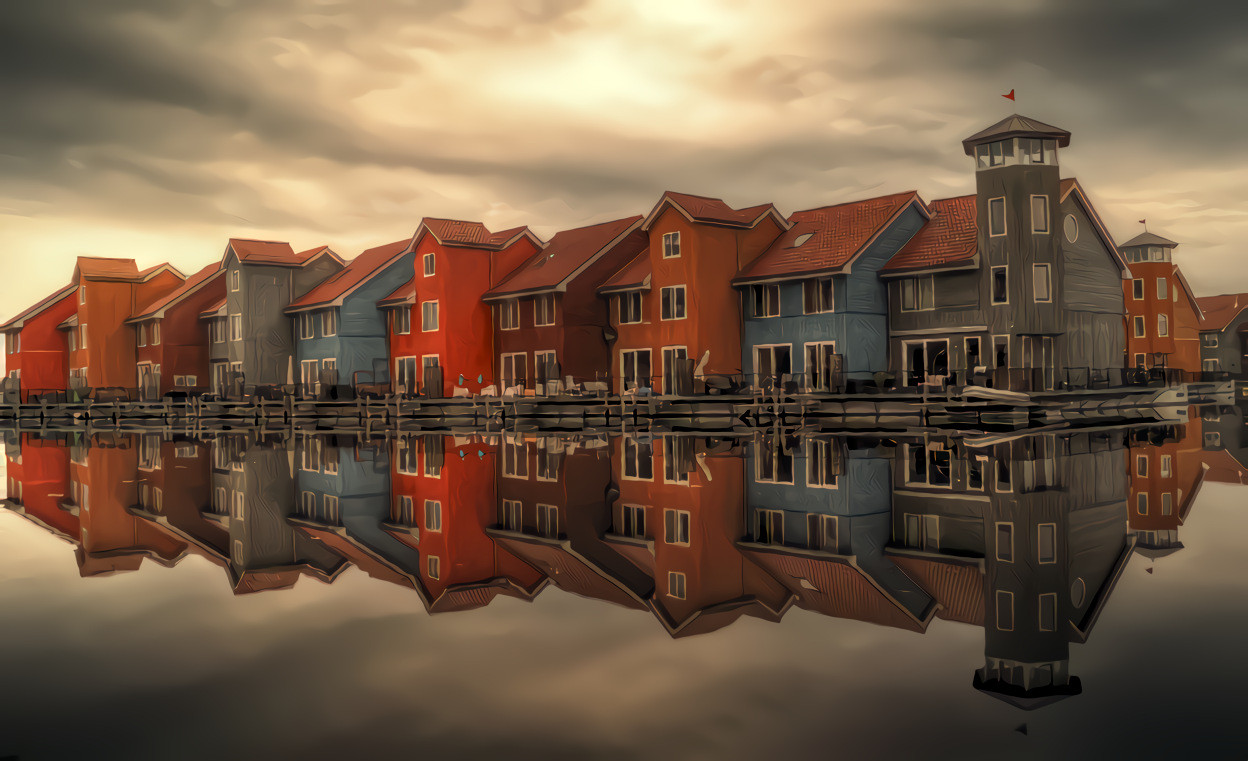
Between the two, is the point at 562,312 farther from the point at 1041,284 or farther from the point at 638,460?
the point at 638,460

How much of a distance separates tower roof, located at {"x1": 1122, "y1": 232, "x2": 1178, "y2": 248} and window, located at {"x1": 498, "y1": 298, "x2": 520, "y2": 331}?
51.2 m

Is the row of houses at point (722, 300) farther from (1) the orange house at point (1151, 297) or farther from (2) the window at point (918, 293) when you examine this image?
(1) the orange house at point (1151, 297)

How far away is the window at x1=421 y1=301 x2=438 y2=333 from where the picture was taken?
197ft

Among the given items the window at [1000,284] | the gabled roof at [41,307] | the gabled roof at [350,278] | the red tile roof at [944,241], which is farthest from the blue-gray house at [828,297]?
the gabled roof at [41,307]

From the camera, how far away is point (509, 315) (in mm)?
58938

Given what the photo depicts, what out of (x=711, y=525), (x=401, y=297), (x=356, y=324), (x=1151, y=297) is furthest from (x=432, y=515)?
(x=1151, y=297)

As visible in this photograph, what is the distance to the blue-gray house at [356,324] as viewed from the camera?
6481 cm

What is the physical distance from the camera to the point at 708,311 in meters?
50.1

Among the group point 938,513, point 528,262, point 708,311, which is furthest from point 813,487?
point 528,262

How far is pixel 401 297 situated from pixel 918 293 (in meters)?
32.0

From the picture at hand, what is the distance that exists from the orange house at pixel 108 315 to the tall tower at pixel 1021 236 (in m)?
→ 65.3

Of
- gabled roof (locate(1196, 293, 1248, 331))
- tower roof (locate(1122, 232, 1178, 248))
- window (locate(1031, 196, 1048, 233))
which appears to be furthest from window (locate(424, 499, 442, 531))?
gabled roof (locate(1196, 293, 1248, 331))

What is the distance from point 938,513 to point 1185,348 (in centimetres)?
7954

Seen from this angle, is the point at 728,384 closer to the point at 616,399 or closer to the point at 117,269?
the point at 616,399
